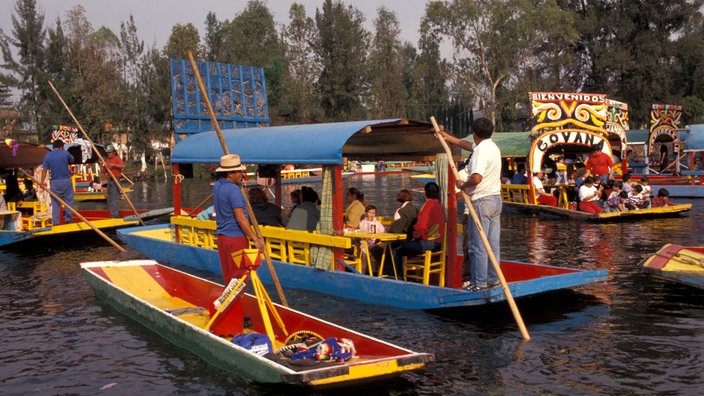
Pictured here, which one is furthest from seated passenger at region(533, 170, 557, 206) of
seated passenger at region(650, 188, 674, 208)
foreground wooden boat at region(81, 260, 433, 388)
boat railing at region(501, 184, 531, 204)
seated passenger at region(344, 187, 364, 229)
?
foreground wooden boat at region(81, 260, 433, 388)

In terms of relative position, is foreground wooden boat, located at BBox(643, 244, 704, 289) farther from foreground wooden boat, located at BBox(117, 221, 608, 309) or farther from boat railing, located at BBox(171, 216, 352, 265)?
boat railing, located at BBox(171, 216, 352, 265)

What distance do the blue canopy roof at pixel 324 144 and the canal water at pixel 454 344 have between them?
7.35 ft

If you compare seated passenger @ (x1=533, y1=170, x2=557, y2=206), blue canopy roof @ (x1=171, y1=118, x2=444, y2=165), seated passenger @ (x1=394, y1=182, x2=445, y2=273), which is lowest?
seated passenger @ (x1=533, y1=170, x2=557, y2=206)

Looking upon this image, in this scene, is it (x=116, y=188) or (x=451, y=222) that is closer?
(x=451, y=222)

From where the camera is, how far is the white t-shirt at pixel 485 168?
9.28 m

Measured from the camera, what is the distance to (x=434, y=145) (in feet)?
39.5

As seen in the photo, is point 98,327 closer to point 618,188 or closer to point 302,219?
point 302,219

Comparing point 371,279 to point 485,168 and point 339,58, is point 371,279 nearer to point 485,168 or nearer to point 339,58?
point 485,168

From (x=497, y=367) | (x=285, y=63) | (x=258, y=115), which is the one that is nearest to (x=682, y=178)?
(x=258, y=115)

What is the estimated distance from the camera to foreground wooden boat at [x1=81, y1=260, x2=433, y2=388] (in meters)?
6.80

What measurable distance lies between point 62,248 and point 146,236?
3.75 meters

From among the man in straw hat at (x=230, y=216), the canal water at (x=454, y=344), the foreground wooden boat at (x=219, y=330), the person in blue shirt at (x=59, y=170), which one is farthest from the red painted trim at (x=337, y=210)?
the person in blue shirt at (x=59, y=170)

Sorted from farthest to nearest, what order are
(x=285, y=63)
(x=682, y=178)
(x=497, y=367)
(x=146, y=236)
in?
(x=285, y=63) < (x=682, y=178) < (x=146, y=236) < (x=497, y=367)

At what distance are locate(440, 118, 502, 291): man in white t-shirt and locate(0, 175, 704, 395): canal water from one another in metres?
0.76
